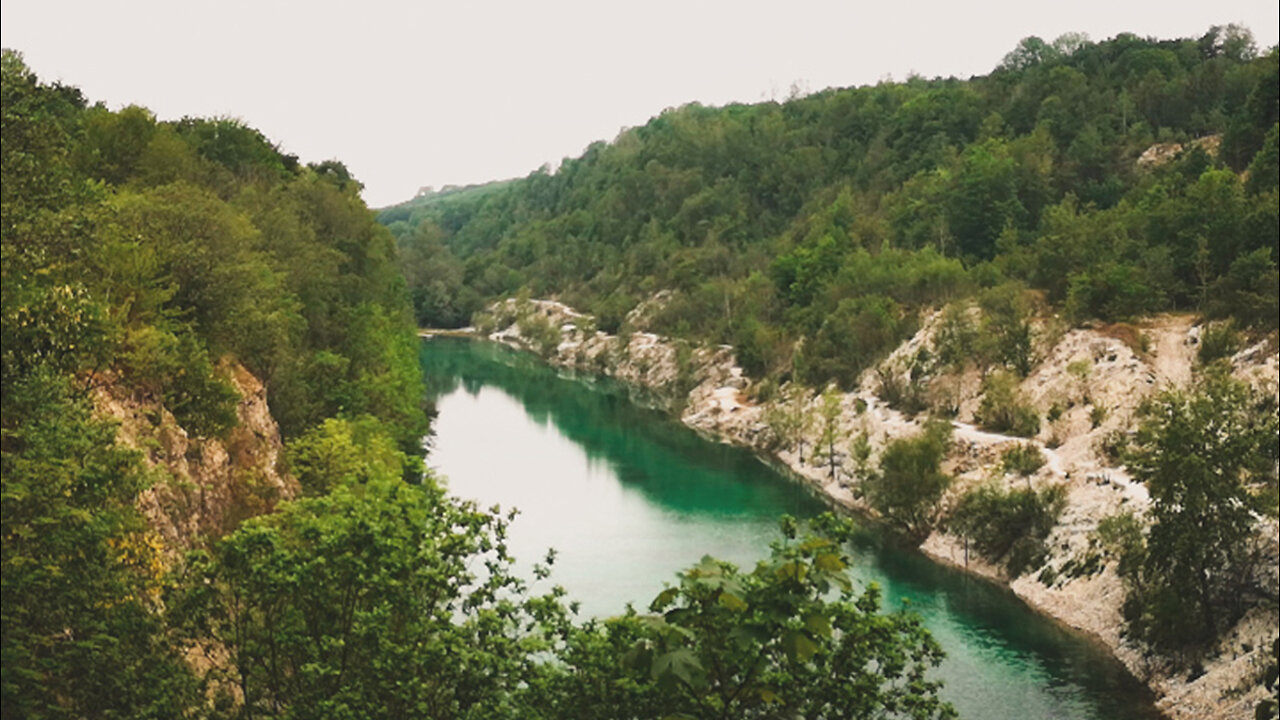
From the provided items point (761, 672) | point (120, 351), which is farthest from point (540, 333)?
point (761, 672)

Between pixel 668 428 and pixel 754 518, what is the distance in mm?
29112

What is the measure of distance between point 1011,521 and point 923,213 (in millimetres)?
56226

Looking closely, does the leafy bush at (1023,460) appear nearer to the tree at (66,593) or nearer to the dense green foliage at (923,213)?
the dense green foliage at (923,213)

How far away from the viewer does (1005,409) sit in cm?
5441

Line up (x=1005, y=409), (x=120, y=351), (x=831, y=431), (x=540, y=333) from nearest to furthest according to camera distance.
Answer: (x=120, y=351) < (x=1005, y=409) < (x=831, y=431) < (x=540, y=333)

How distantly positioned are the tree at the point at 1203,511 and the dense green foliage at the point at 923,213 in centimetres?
1869

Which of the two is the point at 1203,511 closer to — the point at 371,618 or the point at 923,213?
the point at 371,618

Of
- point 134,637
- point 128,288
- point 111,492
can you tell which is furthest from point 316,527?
point 128,288

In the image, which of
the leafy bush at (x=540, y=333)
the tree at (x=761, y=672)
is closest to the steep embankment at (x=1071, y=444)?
the tree at (x=761, y=672)

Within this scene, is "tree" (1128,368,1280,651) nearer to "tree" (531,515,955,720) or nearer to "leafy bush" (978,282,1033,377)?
"tree" (531,515,955,720)

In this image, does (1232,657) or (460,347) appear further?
(460,347)

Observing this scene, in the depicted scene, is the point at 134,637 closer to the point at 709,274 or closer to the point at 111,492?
the point at 111,492

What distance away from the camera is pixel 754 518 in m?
52.6

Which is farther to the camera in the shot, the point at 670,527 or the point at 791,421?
the point at 791,421
